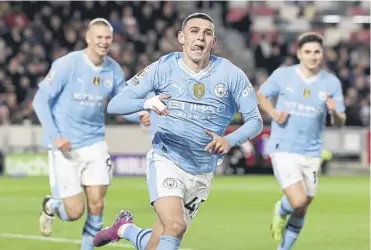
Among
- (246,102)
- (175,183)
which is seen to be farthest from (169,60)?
(175,183)

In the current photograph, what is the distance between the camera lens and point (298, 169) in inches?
419

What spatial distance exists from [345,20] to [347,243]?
71.3ft

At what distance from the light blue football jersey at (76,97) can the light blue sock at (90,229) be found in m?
0.81

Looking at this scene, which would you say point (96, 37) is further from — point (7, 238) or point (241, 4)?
point (241, 4)

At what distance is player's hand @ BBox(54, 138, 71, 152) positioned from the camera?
958cm

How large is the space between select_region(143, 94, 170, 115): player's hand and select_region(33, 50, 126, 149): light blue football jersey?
9.88 feet

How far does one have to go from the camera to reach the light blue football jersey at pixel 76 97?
32.7ft

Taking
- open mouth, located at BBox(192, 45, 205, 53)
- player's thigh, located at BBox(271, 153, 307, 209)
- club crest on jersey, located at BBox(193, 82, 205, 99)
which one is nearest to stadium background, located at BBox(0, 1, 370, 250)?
player's thigh, located at BBox(271, 153, 307, 209)

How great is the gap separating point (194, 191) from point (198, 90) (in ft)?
2.51

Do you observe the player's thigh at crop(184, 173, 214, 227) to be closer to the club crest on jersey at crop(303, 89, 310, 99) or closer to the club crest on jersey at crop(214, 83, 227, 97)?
the club crest on jersey at crop(214, 83, 227, 97)

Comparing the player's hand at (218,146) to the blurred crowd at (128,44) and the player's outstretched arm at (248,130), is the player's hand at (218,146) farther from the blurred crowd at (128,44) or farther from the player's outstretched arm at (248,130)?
the blurred crowd at (128,44)

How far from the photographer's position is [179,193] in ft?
24.3

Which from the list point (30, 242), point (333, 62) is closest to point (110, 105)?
point (30, 242)

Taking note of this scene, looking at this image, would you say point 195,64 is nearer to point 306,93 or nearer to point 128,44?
point 306,93
